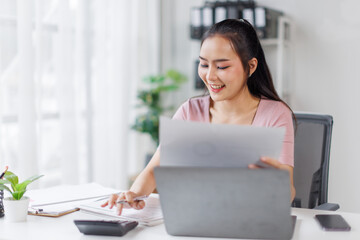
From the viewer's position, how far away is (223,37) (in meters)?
1.59

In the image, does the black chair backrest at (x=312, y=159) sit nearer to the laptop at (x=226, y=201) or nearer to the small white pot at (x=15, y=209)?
the laptop at (x=226, y=201)

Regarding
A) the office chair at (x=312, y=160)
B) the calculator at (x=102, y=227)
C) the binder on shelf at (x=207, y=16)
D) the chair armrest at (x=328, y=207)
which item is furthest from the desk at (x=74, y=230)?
the binder on shelf at (x=207, y=16)

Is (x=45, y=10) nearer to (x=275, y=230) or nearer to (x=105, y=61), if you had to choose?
(x=105, y=61)

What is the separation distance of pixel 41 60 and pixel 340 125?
2217 millimetres

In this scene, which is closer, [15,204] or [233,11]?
[15,204]

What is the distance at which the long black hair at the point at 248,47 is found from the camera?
1.60m

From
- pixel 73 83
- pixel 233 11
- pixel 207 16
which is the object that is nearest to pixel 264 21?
pixel 233 11

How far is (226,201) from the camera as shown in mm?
1126

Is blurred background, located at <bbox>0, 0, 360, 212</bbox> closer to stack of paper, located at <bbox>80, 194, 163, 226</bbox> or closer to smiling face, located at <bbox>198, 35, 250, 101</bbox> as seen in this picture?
stack of paper, located at <bbox>80, 194, 163, 226</bbox>

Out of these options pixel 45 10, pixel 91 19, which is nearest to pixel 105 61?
pixel 91 19

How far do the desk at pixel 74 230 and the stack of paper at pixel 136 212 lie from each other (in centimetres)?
2

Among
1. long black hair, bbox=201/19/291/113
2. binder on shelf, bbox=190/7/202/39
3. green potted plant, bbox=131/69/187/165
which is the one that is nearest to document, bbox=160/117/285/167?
long black hair, bbox=201/19/291/113

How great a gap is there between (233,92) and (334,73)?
6.87ft

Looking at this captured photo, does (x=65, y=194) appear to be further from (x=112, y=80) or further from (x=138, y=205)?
(x=112, y=80)
